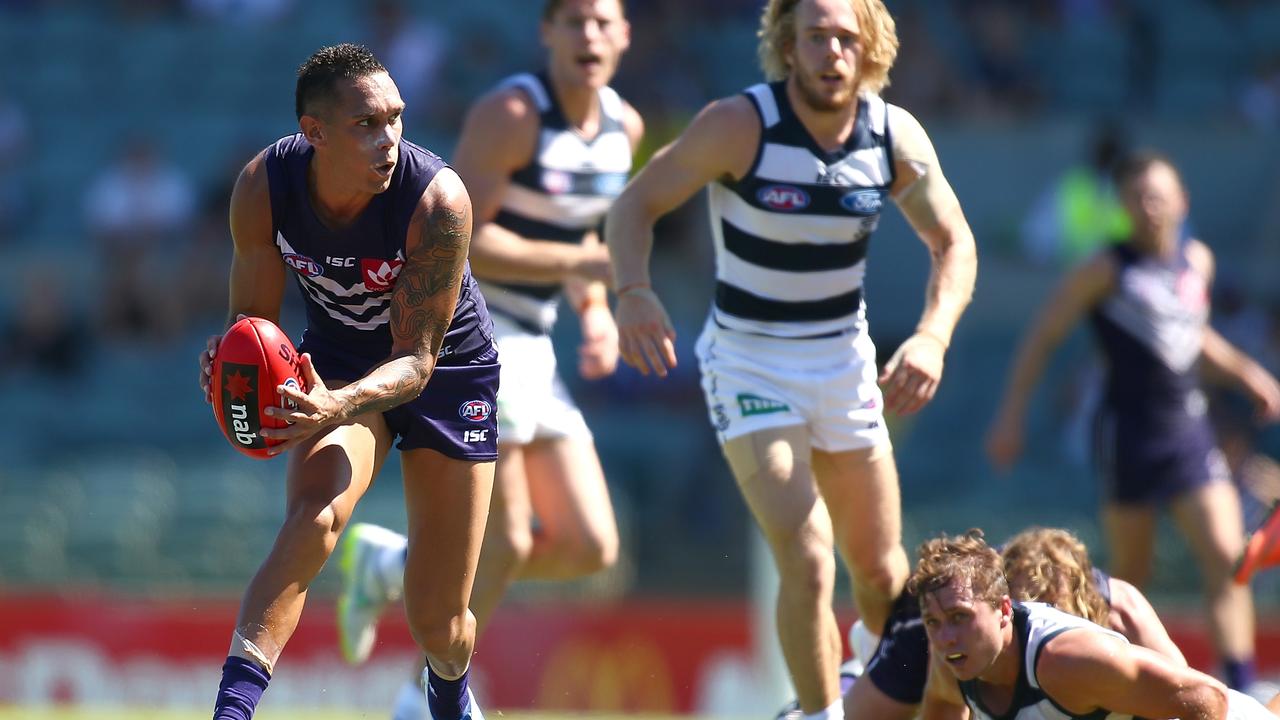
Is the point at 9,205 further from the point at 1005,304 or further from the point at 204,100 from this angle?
the point at 1005,304

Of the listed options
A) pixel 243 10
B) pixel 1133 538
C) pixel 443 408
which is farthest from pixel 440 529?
pixel 243 10

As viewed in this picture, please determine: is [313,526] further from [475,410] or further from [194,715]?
[194,715]

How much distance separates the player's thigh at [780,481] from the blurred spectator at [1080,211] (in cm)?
780

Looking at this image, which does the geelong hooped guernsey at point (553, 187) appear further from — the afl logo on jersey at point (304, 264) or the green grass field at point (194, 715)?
the green grass field at point (194, 715)

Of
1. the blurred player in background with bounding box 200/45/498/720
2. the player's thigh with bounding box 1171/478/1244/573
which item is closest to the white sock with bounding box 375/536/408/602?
the blurred player in background with bounding box 200/45/498/720

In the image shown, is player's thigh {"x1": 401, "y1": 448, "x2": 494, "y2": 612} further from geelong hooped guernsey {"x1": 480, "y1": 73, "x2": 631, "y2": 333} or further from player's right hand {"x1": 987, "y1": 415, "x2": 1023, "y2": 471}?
player's right hand {"x1": 987, "y1": 415, "x2": 1023, "y2": 471}

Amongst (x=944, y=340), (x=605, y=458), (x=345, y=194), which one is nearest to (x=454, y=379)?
(x=345, y=194)

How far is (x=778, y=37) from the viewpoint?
6.04 meters

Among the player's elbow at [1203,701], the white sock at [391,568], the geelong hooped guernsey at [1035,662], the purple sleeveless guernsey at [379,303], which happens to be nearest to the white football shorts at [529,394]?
the white sock at [391,568]

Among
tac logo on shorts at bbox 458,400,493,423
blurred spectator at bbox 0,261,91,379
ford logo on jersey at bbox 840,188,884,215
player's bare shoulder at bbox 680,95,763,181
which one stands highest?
player's bare shoulder at bbox 680,95,763,181

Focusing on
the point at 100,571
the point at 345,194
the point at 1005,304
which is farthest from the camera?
the point at 1005,304

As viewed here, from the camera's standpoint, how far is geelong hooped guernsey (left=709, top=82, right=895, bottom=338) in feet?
19.1

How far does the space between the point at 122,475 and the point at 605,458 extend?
3.39 m

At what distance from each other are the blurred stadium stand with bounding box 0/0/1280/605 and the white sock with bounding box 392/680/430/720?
4774mm
